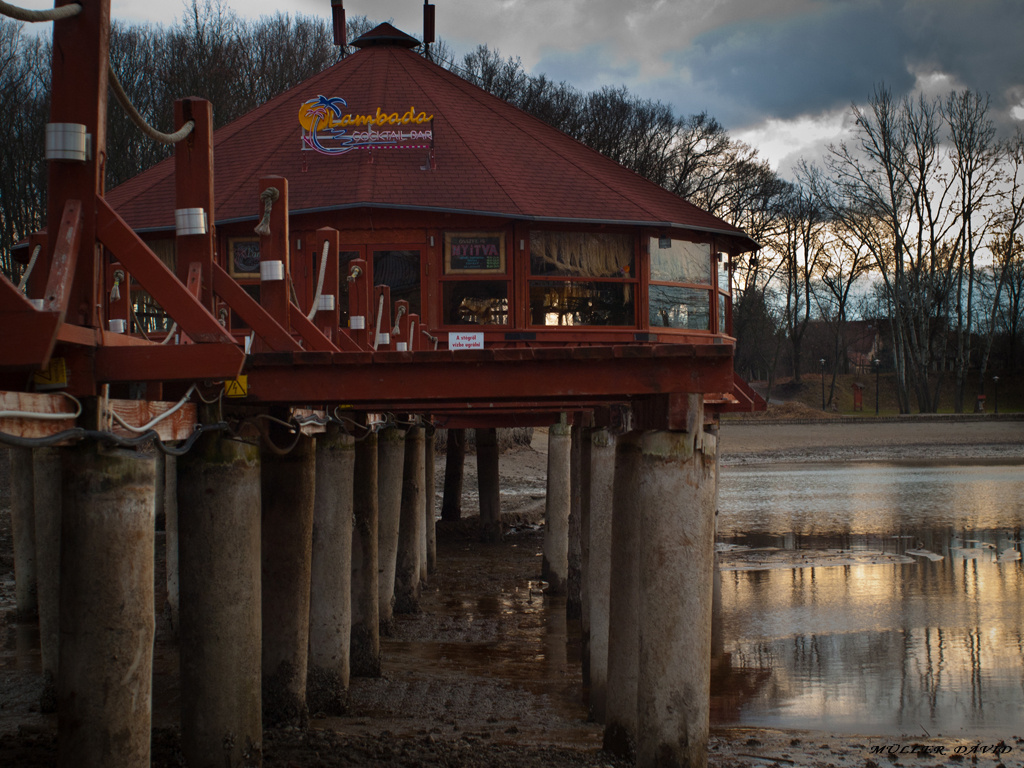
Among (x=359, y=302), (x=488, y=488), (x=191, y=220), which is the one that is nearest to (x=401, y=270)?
(x=359, y=302)

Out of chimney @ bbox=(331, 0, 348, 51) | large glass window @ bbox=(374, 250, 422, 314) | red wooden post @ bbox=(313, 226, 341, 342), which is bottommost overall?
red wooden post @ bbox=(313, 226, 341, 342)

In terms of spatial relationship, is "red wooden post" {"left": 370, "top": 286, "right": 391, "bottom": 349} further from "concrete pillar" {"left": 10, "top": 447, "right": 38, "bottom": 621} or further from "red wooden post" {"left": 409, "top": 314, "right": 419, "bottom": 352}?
"concrete pillar" {"left": 10, "top": 447, "right": 38, "bottom": 621}

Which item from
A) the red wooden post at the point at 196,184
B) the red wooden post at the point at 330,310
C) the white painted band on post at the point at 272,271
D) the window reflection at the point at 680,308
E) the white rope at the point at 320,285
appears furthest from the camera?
the window reflection at the point at 680,308

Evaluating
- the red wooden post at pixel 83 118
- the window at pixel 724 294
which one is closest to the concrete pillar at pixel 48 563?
the red wooden post at pixel 83 118

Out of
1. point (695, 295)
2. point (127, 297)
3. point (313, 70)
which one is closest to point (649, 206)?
point (695, 295)

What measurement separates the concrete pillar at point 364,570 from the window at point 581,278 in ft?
18.8

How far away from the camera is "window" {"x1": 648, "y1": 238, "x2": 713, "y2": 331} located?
17047 mm

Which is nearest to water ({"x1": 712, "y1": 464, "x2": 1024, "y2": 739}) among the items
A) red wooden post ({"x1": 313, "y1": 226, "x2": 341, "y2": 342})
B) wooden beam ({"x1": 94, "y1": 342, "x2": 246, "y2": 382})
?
red wooden post ({"x1": 313, "y1": 226, "x2": 341, "y2": 342})

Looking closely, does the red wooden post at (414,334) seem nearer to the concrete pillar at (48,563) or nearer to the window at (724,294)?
the concrete pillar at (48,563)

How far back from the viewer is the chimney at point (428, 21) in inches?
969

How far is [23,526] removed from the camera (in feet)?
42.2

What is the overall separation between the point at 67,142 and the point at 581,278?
11703 mm

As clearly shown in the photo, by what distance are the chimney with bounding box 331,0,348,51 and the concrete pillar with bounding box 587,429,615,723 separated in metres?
16.4

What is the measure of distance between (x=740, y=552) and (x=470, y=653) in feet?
35.7
